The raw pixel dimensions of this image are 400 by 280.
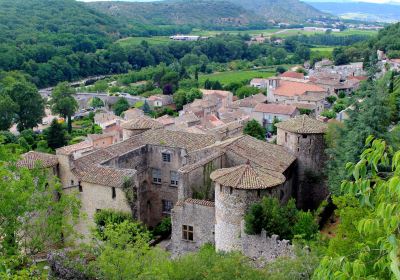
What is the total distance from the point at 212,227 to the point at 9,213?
1270 cm

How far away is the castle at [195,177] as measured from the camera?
28078mm

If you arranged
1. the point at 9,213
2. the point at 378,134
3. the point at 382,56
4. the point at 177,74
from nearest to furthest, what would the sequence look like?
the point at 9,213 → the point at 378,134 → the point at 382,56 → the point at 177,74

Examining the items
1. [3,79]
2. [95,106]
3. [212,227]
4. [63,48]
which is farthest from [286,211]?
[63,48]

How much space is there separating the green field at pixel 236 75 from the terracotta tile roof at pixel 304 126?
10939 cm

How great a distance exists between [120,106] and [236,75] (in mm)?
55524

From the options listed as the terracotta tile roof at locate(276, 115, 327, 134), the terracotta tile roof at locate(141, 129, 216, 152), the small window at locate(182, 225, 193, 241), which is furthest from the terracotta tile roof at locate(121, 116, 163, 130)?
the small window at locate(182, 225, 193, 241)

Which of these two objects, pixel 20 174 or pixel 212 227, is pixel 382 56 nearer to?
pixel 212 227

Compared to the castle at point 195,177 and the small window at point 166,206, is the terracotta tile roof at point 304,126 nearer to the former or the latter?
the castle at point 195,177

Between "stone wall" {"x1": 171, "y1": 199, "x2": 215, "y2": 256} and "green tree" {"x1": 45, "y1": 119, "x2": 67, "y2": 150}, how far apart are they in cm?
4815

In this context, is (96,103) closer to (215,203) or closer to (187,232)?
(187,232)

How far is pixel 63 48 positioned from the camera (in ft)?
559

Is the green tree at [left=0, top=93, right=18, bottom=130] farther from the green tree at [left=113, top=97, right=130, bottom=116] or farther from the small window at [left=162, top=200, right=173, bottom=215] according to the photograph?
the small window at [left=162, top=200, right=173, bottom=215]

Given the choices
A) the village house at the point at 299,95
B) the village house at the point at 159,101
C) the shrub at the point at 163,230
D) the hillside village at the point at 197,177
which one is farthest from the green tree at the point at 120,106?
the shrub at the point at 163,230

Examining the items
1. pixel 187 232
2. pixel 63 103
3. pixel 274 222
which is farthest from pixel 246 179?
pixel 63 103
